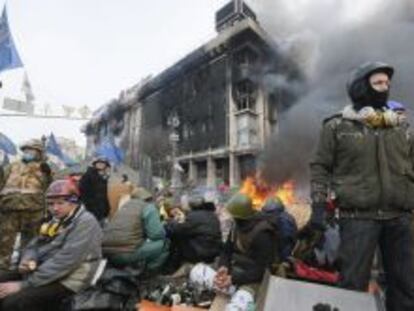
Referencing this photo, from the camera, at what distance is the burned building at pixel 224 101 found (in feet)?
122

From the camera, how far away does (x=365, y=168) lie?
11.2ft

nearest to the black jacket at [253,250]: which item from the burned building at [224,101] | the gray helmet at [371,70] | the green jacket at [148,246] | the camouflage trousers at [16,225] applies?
the green jacket at [148,246]

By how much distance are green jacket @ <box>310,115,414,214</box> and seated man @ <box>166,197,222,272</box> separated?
284 centimetres

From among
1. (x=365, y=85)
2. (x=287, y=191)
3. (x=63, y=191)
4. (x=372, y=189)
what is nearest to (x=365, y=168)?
(x=372, y=189)

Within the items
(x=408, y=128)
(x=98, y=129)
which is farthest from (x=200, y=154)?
(x=408, y=128)

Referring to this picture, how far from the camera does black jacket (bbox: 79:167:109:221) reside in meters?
7.41

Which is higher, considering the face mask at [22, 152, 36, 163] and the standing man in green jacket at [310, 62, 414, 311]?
the face mask at [22, 152, 36, 163]

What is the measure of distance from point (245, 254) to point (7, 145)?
10540 millimetres

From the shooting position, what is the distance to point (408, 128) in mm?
3576

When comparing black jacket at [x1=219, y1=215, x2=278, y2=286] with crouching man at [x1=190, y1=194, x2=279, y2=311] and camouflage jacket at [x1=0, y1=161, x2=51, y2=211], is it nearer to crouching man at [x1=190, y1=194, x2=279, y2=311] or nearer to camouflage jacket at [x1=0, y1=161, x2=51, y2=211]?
crouching man at [x1=190, y1=194, x2=279, y2=311]

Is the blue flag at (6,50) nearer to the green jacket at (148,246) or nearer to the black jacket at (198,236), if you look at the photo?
the black jacket at (198,236)

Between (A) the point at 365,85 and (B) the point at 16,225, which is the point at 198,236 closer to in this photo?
(B) the point at 16,225

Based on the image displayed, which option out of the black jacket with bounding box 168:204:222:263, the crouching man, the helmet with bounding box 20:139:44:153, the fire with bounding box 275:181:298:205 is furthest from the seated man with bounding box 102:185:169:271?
the fire with bounding box 275:181:298:205

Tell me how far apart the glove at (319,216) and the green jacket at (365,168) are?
0.14 feet
